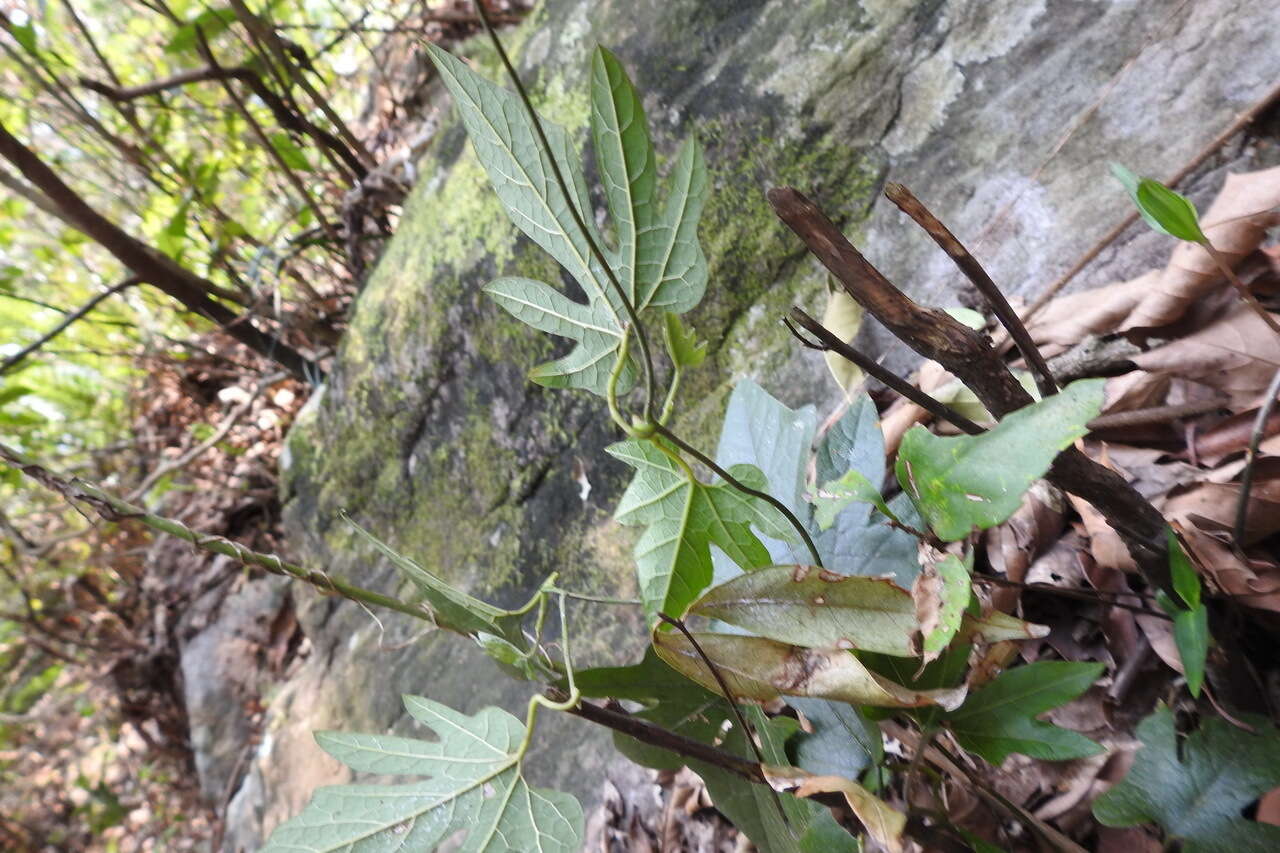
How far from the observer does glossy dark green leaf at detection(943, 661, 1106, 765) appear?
54 centimetres

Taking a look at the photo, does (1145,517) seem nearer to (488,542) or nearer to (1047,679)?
(1047,679)

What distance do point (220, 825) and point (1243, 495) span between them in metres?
2.81

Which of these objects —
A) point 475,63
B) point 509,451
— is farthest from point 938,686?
point 475,63

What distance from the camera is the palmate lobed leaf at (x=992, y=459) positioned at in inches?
16.0

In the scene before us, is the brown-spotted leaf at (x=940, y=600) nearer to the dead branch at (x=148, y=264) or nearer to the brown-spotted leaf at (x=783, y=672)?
the brown-spotted leaf at (x=783, y=672)

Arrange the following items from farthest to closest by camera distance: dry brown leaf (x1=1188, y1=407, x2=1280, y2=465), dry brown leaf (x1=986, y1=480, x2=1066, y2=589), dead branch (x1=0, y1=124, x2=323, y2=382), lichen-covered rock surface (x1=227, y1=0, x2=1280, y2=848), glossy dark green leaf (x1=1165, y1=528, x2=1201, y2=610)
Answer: dead branch (x1=0, y1=124, x2=323, y2=382)
lichen-covered rock surface (x1=227, y1=0, x2=1280, y2=848)
dry brown leaf (x1=986, y1=480, x2=1066, y2=589)
dry brown leaf (x1=1188, y1=407, x2=1280, y2=465)
glossy dark green leaf (x1=1165, y1=528, x2=1201, y2=610)

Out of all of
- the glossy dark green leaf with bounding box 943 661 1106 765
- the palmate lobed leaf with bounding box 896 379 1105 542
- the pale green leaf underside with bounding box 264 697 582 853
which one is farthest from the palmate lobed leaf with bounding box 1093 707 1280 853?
the pale green leaf underside with bounding box 264 697 582 853

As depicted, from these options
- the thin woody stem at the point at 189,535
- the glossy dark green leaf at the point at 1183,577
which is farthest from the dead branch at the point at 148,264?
the glossy dark green leaf at the point at 1183,577

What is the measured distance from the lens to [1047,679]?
0.55 metres

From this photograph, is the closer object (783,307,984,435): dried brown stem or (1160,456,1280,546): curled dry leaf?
(783,307,984,435): dried brown stem

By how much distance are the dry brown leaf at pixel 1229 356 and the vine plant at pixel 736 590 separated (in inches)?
10.4

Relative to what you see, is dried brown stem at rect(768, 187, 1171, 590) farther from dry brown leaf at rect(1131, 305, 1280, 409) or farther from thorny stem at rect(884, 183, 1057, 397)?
dry brown leaf at rect(1131, 305, 1280, 409)

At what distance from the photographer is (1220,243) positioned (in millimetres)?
744

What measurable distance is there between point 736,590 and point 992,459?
188 mm
